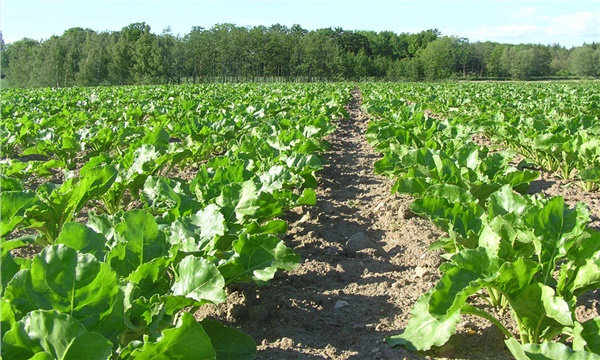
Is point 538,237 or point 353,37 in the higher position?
point 353,37

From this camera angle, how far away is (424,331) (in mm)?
2461

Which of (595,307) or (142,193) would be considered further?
(142,193)

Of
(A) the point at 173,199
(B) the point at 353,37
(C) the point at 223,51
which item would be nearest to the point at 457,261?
(A) the point at 173,199

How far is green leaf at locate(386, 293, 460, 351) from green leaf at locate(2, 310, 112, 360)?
1431mm

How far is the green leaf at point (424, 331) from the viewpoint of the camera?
236 cm

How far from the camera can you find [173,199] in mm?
3371

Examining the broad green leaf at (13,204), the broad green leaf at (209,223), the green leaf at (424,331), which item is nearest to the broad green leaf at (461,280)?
the green leaf at (424,331)

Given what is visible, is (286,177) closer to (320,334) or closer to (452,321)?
(320,334)

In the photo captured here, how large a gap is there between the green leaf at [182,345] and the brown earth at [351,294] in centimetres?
82

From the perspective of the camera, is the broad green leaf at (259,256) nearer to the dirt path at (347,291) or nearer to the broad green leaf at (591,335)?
the dirt path at (347,291)

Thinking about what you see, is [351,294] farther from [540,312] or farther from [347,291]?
[540,312]

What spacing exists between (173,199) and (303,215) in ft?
5.94

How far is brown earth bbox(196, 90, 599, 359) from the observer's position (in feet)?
8.64

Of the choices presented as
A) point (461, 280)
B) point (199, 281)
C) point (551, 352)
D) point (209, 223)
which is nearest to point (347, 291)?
point (209, 223)
